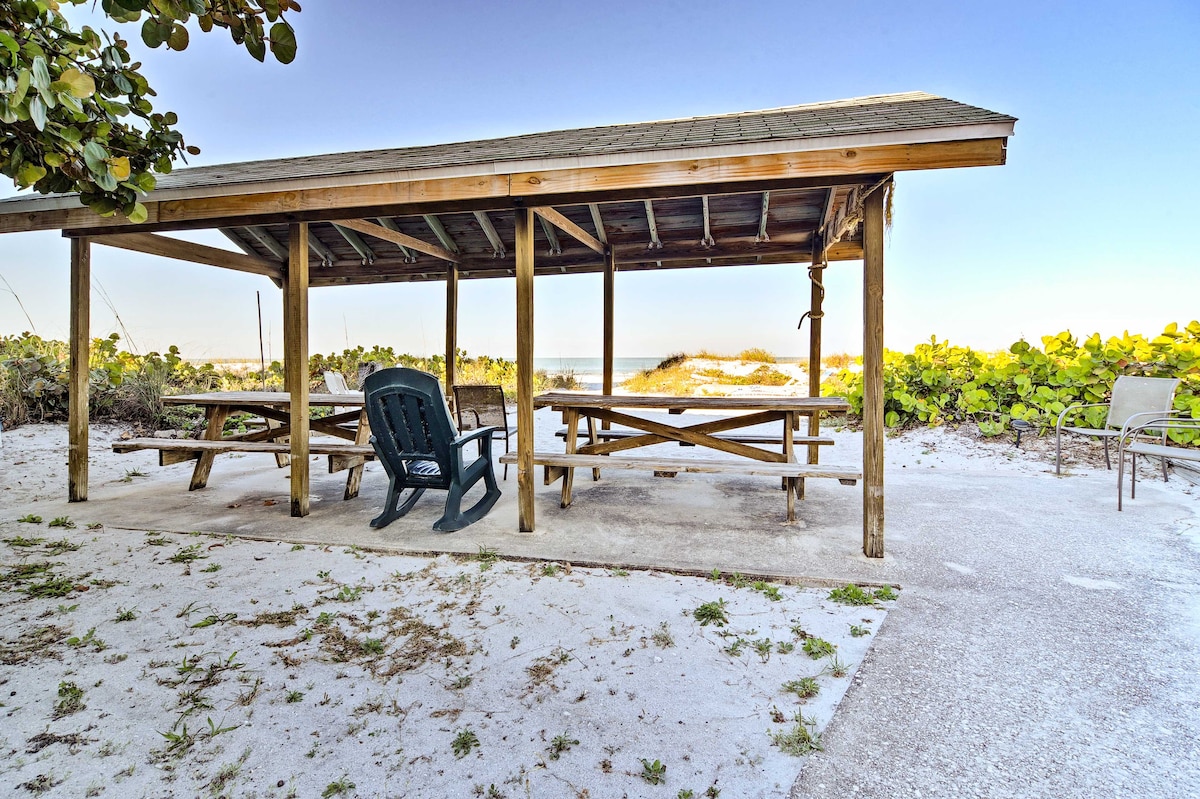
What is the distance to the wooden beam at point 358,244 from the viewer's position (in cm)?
579

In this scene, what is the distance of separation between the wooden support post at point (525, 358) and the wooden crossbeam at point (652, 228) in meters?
1.67

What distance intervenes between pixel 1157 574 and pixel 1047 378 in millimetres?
4189

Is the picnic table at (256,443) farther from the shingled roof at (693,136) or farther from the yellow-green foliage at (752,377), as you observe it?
the yellow-green foliage at (752,377)

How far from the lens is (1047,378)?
20.1 ft

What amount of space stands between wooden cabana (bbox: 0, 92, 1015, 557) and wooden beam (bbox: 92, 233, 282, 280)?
2 cm

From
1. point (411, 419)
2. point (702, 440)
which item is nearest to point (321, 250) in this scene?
point (411, 419)

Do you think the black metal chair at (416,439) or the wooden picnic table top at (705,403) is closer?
the black metal chair at (416,439)

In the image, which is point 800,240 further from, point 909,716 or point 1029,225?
point 1029,225

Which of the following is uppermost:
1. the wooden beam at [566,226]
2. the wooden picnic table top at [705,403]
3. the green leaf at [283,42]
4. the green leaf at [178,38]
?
the wooden beam at [566,226]

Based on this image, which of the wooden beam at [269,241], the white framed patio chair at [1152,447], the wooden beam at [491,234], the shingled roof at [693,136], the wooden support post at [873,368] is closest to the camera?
the shingled roof at [693,136]

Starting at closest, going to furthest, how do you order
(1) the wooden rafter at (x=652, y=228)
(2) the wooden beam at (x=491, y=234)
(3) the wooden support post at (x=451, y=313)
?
(1) the wooden rafter at (x=652, y=228)
(2) the wooden beam at (x=491, y=234)
(3) the wooden support post at (x=451, y=313)

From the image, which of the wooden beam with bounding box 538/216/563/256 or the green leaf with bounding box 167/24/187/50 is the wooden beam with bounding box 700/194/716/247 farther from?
the green leaf with bounding box 167/24/187/50

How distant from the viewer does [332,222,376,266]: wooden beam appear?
5.79 metres

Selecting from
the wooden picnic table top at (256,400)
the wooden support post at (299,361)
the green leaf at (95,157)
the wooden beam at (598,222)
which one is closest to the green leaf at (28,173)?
the green leaf at (95,157)
